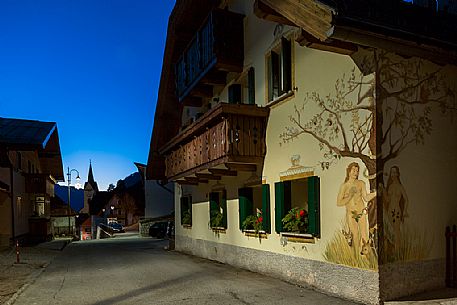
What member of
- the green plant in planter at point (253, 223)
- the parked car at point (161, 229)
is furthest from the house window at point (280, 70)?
the parked car at point (161, 229)

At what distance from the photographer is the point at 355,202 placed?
7.48 metres

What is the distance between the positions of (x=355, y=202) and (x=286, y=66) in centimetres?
418

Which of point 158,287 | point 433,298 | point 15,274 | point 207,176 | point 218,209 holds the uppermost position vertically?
point 207,176

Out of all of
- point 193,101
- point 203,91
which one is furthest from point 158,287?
point 193,101

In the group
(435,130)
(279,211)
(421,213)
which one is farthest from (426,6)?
(279,211)

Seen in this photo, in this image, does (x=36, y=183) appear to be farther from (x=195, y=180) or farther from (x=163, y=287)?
(x=163, y=287)

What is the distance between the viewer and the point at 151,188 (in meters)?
41.2

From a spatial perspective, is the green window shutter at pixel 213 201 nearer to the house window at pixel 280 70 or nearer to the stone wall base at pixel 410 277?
the house window at pixel 280 70

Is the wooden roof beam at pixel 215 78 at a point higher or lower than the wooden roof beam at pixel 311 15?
higher

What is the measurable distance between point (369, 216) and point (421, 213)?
1140mm

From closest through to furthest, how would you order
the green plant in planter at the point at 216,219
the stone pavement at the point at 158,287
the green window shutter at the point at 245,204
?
the stone pavement at the point at 158,287 → the green window shutter at the point at 245,204 → the green plant in planter at the point at 216,219

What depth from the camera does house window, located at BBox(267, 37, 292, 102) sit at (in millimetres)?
10031

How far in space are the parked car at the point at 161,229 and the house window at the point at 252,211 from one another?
21.4m

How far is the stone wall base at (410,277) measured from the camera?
22.8 feet
